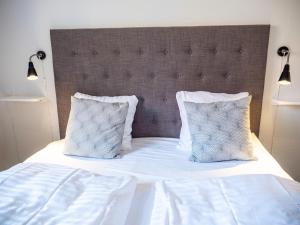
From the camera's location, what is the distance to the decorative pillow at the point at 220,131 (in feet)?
5.25

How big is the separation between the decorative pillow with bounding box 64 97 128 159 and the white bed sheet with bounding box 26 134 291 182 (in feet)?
0.20

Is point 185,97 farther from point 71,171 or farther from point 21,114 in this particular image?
point 21,114

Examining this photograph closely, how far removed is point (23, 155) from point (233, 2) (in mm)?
2279

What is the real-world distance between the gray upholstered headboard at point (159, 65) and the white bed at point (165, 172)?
0.26 m

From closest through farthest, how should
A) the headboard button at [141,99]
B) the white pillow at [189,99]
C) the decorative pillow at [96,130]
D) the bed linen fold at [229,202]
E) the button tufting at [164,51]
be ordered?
the bed linen fold at [229,202]
the decorative pillow at [96,130]
the white pillow at [189,99]
the button tufting at [164,51]
the headboard button at [141,99]

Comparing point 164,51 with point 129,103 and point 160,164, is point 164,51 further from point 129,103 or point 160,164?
point 160,164

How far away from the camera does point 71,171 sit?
1252 millimetres

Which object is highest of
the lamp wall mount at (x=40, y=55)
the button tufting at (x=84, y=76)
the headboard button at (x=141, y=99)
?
the lamp wall mount at (x=40, y=55)

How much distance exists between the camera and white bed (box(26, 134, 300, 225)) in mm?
994

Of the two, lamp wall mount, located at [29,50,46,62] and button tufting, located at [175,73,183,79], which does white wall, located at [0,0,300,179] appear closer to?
lamp wall mount, located at [29,50,46,62]

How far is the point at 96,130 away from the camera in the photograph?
5.64ft

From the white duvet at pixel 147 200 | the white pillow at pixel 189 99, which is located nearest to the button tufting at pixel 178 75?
the white pillow at pixel 189 99

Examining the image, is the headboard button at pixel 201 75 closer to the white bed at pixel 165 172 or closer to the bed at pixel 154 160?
the bed at pixel 154 160

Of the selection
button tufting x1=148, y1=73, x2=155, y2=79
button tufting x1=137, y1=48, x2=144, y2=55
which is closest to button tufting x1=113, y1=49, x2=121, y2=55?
button tufting x1=137, y1=48, x2=144, y2=55
